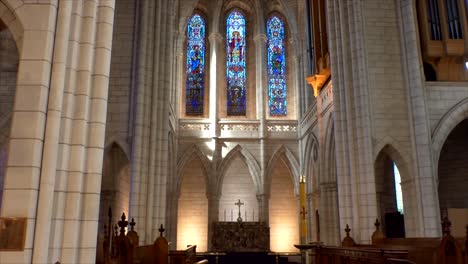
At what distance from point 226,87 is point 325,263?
1333 centimetres

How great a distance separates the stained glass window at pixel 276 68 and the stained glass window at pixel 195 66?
11.3ft

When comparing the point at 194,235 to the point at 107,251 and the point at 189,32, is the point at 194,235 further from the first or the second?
the point at 107,251

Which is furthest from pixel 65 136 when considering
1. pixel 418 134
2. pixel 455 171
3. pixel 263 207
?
pixel 263 207

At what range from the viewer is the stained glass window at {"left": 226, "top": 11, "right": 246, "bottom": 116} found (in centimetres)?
2333

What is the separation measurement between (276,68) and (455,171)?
33.9 feet

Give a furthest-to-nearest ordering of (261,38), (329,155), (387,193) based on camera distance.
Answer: (261,38) → (329,155) → (387,193)

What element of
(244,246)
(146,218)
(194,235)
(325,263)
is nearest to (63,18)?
(146,218)

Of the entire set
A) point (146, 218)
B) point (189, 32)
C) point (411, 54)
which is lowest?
point (146, 218)

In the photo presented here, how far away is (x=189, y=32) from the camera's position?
944 inches

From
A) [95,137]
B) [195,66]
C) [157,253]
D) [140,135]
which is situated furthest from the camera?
[195,66]

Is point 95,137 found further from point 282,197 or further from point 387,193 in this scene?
point 282,197

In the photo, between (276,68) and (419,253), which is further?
(276,68)

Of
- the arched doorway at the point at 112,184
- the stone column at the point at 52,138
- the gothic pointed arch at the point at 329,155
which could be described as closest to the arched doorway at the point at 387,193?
the gothic pointed arch at the point at 329,155

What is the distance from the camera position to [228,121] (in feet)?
73.0
